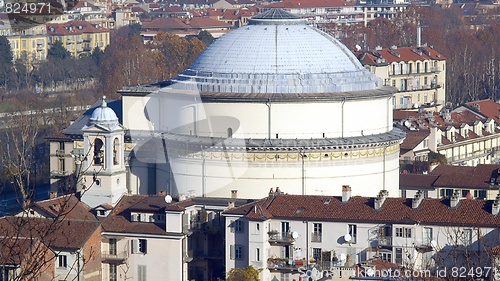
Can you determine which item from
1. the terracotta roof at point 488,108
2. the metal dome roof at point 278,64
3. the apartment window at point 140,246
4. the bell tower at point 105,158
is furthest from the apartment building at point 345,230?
the terracotta roof at point 488,108

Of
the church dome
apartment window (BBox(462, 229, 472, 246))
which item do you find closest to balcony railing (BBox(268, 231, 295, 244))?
apartment window (BBox(462, 229, 472, 246))

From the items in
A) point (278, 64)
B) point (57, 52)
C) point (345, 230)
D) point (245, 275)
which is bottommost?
point (57, 52)

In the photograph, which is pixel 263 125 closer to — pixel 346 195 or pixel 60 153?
pixel 346 195

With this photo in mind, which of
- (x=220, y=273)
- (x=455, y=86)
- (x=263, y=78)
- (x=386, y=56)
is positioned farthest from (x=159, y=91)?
(x=455, y=86)

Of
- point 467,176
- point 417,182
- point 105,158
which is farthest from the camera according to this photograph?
point 417,182

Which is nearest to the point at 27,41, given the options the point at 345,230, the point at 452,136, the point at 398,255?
the point at 452,136

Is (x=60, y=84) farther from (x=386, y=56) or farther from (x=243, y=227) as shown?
(x=243, y=227)
